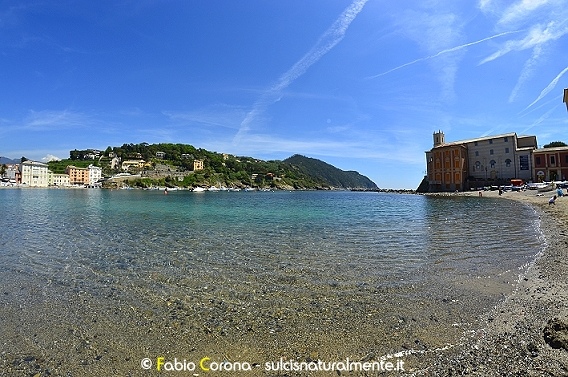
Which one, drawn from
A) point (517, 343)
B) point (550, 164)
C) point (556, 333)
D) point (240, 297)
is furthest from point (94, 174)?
point (556, 333)

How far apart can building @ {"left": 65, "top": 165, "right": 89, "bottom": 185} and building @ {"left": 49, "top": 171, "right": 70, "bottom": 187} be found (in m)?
1.97

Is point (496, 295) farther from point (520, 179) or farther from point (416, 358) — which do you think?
point (520, 179)

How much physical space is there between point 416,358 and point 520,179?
90559 mm

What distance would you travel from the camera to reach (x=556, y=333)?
4.73 m

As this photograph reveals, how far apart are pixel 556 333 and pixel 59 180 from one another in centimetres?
21663

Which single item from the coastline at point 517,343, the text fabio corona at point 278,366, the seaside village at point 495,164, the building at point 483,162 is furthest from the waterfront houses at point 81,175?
the coastline at point 517,343

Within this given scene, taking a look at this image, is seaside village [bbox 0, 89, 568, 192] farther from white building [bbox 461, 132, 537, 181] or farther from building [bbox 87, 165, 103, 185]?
building [bbox 87, 165, 103, 185]

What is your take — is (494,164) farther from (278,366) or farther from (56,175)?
(56,175)

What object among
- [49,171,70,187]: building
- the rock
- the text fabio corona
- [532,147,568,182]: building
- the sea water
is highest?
[49,171,70,187]: building

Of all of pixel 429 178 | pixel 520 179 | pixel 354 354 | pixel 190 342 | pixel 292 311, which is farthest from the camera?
pixel 429 178

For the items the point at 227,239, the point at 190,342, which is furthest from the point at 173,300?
the point at 227,239

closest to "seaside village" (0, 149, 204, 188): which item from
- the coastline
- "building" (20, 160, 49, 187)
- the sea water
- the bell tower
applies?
"building" (20, 160, 49, 187)

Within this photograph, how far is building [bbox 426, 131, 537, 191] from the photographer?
76.1 meters

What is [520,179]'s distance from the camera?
7519 cm
